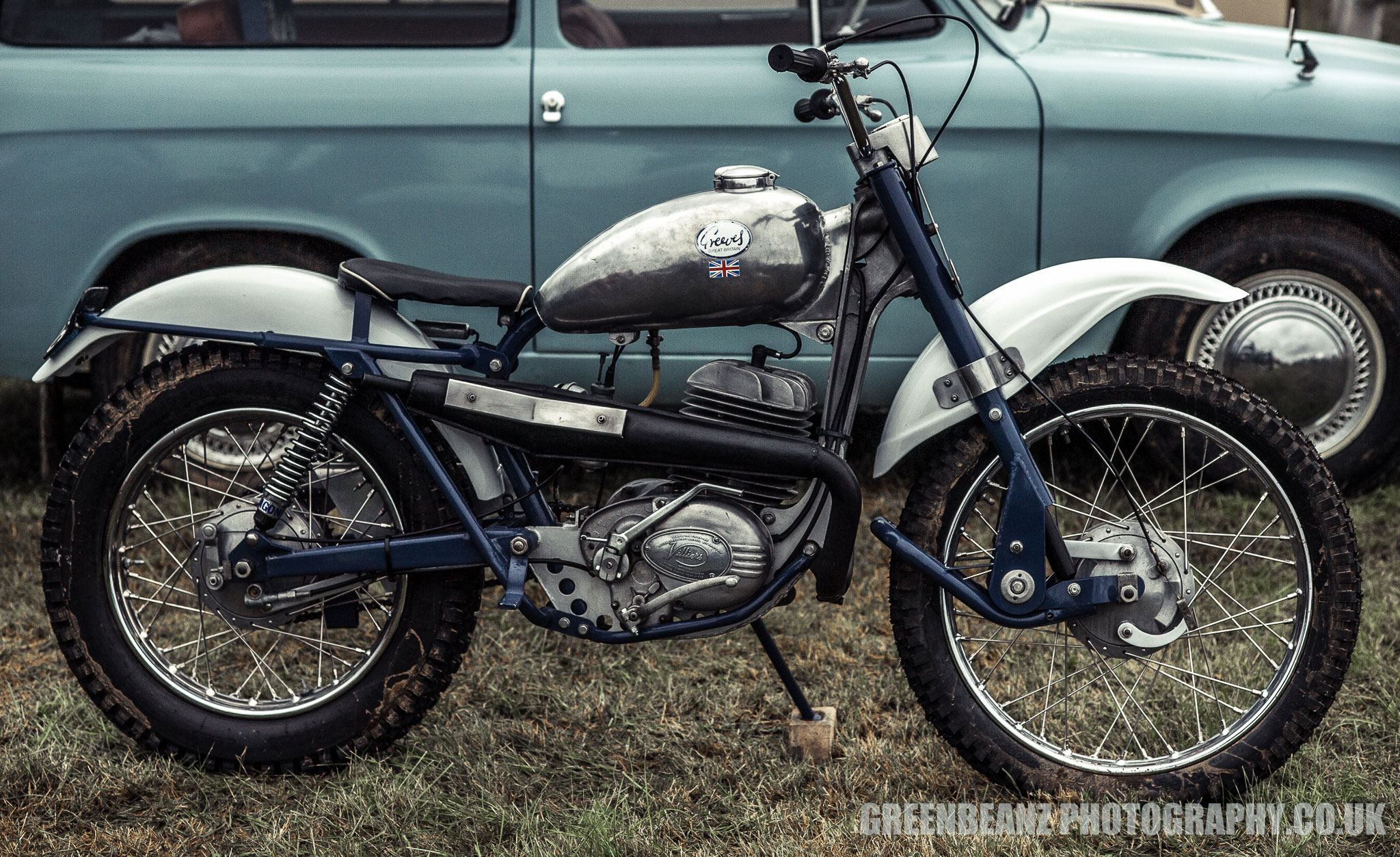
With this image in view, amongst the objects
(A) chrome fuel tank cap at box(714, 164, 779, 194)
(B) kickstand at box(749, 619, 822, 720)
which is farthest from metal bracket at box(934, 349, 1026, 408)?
(B) kickstand at box(749, 619, 822, 720)

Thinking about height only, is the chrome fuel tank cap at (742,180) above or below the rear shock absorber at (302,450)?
above

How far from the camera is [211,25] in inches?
146

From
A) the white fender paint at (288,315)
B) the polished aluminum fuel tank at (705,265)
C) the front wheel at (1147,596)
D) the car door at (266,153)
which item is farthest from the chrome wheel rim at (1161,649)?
the car door at (266,153)

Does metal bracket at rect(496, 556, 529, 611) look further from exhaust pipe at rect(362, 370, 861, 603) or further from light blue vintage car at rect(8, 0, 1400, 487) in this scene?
light blue vintage car at rect(8, 0, 1400, 487)

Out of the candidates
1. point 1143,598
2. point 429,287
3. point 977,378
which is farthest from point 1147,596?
point 429,287

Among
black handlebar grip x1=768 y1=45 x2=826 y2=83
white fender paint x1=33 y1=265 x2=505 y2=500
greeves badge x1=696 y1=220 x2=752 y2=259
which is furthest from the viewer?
white fender paint x1=33 y1=265 x2=505 y2=500

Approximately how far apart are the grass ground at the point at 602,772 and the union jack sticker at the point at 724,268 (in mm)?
996

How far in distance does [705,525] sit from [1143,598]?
815 mm

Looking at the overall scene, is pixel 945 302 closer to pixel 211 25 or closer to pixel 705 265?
pixel 705 265

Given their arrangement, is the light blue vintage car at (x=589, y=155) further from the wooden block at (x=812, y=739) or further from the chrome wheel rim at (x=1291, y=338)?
the wooden block at (x=812, y=739)

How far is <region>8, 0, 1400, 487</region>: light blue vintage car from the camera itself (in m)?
3.56

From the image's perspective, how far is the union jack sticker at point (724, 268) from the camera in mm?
2219

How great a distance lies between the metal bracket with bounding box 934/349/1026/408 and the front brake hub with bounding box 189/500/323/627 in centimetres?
123

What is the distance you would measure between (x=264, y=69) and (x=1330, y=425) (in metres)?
3.30
